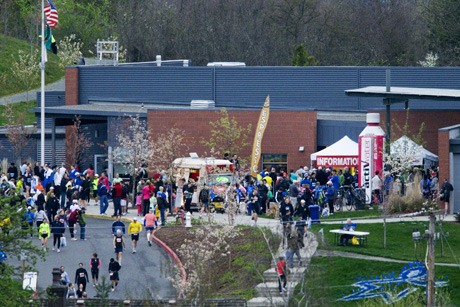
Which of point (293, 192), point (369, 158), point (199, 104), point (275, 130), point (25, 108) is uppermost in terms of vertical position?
point (25, 108)

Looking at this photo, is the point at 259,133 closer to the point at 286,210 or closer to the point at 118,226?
the point at 118,226

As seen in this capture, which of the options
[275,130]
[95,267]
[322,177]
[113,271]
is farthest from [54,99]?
[113,271]

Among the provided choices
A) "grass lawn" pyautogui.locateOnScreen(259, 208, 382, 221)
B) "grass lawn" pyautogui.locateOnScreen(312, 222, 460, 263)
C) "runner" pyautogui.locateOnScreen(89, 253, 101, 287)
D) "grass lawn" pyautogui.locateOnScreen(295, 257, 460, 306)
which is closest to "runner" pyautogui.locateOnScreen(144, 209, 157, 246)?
"runner" pyautogui.locateOnScreen(89, 253, 101, 287)

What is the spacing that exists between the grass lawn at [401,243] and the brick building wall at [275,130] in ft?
56.1

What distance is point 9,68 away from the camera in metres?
92.0

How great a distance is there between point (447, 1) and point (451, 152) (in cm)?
4435

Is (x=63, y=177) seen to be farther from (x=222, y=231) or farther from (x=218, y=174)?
(x=222, y=231)

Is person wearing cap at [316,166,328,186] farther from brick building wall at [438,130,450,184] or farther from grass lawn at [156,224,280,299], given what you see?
grass lawn at [156,224,280,299]

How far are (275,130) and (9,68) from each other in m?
37.3

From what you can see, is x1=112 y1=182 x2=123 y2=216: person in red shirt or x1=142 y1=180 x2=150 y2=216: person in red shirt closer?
x1=142 y1=180 x2=150 y2=216: person in red shirt

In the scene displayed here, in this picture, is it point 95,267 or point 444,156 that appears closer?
point 95,267

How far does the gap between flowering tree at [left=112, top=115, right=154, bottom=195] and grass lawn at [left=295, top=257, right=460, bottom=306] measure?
1324cm

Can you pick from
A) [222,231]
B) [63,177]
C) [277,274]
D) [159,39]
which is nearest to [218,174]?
[63,177]

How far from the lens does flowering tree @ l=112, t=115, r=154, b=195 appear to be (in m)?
51.1
